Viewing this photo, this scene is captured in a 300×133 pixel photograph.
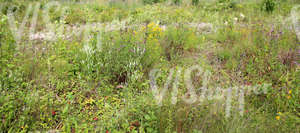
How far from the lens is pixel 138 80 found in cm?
336

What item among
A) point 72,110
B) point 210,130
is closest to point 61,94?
point 72,110

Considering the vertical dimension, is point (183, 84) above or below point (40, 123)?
above

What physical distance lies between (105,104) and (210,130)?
55.8 inches

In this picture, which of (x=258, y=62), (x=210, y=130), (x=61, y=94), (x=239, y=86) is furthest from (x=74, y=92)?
(x=258, y=62)

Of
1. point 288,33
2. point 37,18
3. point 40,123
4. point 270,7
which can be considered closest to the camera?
point 40,123

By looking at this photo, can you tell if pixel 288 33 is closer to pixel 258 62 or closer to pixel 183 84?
pixel 258 62

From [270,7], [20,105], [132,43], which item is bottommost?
[20,105]

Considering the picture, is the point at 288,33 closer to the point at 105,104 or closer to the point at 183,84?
the point at 183,84

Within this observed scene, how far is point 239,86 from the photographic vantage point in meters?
3.18

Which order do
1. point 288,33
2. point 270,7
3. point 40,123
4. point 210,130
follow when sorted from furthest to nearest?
point 270,7 → point 288,33 → point 40,123 → point 210,130

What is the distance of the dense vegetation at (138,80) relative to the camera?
2.53 metres

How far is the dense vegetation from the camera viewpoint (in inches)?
99.4

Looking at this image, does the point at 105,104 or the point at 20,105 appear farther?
the point at 105,104

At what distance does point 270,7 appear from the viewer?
6996mm
